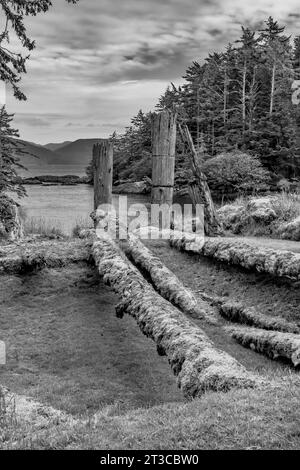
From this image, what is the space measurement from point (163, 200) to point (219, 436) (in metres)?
10.3

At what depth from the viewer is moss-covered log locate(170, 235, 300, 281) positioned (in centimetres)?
952

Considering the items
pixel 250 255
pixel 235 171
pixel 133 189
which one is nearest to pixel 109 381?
pixel 250 255

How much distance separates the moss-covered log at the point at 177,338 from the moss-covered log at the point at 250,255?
265 cm

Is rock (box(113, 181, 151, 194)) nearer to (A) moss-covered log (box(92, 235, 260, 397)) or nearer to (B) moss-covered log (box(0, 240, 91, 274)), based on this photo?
(B) moss-covered log (box(0, 240, 91, 274))

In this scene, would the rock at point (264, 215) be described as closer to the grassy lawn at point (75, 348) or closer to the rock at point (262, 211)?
the rock at point (262, 211)

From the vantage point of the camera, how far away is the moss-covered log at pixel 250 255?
9.52 meters

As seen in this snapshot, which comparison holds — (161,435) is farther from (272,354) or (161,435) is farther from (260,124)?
(260,124)

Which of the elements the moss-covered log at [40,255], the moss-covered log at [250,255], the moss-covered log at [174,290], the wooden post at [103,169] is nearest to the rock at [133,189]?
the wooden post at [103,169]

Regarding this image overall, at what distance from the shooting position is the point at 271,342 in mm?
7824

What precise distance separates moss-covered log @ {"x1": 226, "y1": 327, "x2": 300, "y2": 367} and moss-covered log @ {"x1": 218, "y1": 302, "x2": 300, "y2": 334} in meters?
0.30

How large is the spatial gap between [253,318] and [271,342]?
1411 millimetres

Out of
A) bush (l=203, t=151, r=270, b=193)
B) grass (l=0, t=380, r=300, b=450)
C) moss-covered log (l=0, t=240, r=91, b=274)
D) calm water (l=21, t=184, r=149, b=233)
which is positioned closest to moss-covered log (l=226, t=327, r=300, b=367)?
grass (l=0, t=380, r=300, b=450)

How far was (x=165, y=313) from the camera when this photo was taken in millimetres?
7699
